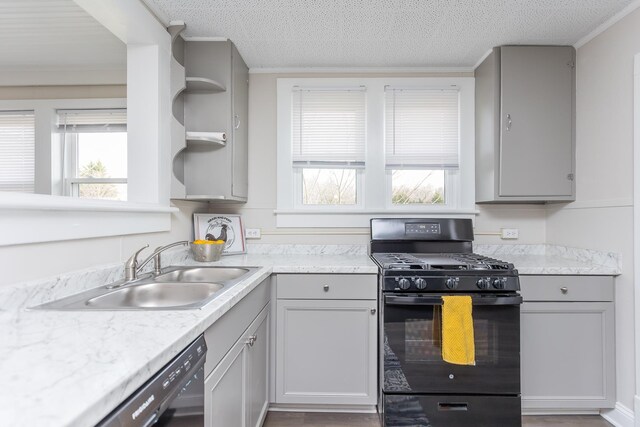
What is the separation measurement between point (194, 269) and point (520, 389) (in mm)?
1943

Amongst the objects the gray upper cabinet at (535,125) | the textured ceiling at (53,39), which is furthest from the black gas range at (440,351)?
the textured ceiling at (53,39)

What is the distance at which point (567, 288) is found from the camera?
2.03 meters

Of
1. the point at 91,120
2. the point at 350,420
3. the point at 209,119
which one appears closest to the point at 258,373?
the point at 350,420

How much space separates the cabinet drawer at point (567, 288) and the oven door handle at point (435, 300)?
0.73 ft

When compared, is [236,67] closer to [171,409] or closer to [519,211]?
[171,409]

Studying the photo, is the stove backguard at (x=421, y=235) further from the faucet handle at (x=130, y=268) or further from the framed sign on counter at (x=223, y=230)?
the faucet handle at (x=130, y=268)

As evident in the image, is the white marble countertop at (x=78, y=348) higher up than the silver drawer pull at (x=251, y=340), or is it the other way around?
the white marble countertop at (x=78, y=348)

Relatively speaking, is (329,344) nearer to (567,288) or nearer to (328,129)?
(567,288)

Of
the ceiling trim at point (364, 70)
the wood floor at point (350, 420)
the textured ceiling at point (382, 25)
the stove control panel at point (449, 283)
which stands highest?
the textured ceiling at point (382, 25)

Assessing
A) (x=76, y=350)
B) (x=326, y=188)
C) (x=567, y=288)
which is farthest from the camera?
(x=326, y=188)

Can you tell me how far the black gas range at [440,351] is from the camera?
73.4 inches

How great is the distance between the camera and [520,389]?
190 centimetres

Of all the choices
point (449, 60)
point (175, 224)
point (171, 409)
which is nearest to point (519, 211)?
point (449, 60)

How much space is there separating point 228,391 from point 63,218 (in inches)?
35.9
